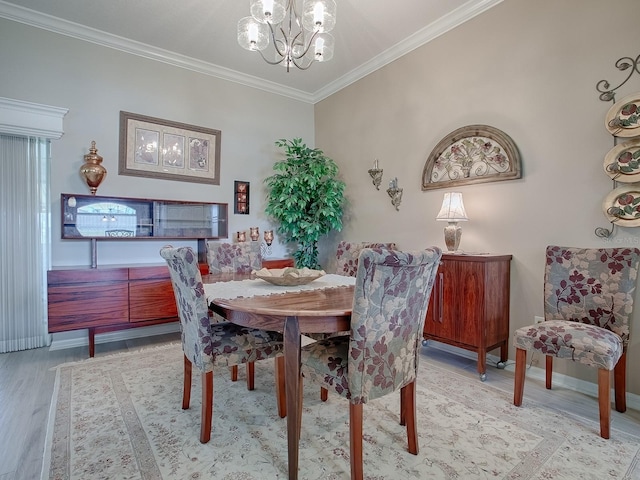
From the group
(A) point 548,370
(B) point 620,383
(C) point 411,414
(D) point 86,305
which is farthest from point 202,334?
(B) point 620,383

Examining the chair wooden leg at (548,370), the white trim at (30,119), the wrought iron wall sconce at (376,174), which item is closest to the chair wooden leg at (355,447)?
the chair wooden leg at (548,370)

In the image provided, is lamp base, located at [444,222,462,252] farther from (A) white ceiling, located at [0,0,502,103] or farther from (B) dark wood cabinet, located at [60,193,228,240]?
(B) dark wood cabinet, located at [60,193,228,240]

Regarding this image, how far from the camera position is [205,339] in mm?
1674

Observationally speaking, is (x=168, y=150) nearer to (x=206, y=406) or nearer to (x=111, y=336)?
(x=111, y=336)

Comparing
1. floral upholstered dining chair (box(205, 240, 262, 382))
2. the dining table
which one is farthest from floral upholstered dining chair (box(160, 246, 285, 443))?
floral upholstered dining chair (box(205, 240, 262, 382))

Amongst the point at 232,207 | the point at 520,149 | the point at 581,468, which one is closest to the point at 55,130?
the point at 232,207

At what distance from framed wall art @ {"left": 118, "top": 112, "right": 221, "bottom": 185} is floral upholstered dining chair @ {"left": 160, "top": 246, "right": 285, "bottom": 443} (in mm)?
2258

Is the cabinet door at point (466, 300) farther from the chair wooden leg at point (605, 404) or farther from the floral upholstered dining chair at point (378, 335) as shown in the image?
the floral upholstered dining chair at point (378, 335)

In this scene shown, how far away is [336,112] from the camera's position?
4469mm

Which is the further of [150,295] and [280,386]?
[150,295]

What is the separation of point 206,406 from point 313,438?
572 mm

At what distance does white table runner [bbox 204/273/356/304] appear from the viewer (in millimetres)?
1793

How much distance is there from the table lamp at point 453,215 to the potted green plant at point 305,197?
1.47 metres

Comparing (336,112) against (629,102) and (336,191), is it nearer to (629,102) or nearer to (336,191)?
(336,191)
